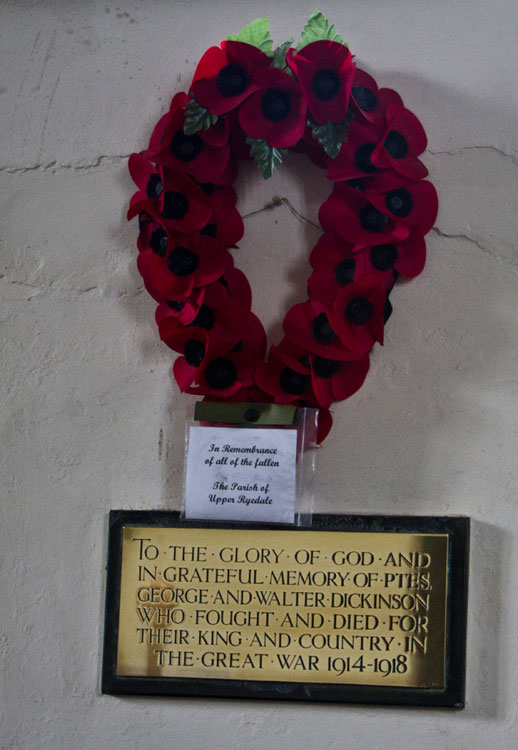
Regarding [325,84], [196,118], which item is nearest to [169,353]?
[196,118]

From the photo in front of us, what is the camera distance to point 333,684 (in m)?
1.30

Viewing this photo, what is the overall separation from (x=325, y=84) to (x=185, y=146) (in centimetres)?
27

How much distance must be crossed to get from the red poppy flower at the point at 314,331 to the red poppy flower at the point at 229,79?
1.24 ft

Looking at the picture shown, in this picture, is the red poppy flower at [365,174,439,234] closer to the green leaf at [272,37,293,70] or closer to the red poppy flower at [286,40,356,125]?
the red poppy flower at [286,40,356,125]

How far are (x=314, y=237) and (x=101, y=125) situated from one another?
1.59 ft

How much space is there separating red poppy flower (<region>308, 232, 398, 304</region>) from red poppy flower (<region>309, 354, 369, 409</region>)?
0.38 ft

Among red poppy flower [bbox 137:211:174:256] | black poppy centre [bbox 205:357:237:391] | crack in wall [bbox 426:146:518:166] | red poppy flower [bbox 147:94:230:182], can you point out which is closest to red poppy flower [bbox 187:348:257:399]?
black poppy centre [bbox 205:357:237:391]

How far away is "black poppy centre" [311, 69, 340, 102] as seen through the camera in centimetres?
129

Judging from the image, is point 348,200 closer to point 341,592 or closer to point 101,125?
point 101,125

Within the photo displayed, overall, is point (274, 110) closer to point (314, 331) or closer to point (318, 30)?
point (318, 30)

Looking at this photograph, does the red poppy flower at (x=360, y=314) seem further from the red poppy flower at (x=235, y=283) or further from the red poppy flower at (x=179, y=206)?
the red poppy flower at (x=179, y=206)

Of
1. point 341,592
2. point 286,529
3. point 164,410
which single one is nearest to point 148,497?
Result: point 164,410

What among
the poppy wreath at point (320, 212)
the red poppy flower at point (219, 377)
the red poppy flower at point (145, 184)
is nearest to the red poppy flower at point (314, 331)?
the poppy wreath at point (320, 212)

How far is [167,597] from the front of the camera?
134 centimetres
